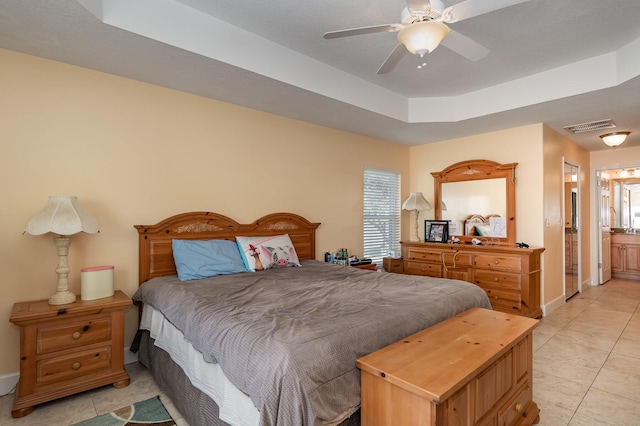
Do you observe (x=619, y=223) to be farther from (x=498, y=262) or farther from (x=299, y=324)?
(x=299, y=324)

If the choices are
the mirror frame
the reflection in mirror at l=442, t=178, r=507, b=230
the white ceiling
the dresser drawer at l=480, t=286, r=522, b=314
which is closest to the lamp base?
the white ceiling

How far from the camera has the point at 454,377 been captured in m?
1.39

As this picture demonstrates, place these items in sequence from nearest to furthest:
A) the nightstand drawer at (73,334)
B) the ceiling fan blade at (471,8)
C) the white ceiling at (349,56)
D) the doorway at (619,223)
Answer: the ceiling fan blade at (471,8) < the nightstand drawer at (73,334) < the white ceiling at (349,56) < the doorway at (619,223)

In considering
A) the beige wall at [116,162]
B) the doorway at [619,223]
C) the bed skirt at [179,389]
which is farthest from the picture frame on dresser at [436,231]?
the bed skirt at [179,389]

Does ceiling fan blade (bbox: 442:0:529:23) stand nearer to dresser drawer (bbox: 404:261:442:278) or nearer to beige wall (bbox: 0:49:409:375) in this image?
beige wall (bbox: 0:49:409:375)

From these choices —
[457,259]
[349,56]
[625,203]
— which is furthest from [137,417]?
[625,203]

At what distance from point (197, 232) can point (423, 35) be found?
254cm

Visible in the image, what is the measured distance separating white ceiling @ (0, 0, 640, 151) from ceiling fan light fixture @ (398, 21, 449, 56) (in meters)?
0.51

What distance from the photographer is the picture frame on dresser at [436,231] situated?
4965 mm

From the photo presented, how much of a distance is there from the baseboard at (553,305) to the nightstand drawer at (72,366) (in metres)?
4.76

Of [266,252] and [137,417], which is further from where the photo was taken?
[266,252]

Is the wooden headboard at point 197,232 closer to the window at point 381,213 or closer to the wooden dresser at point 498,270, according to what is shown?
the window at point 381,213

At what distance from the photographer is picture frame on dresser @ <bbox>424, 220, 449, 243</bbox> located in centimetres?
496

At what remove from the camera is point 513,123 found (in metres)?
4.24
